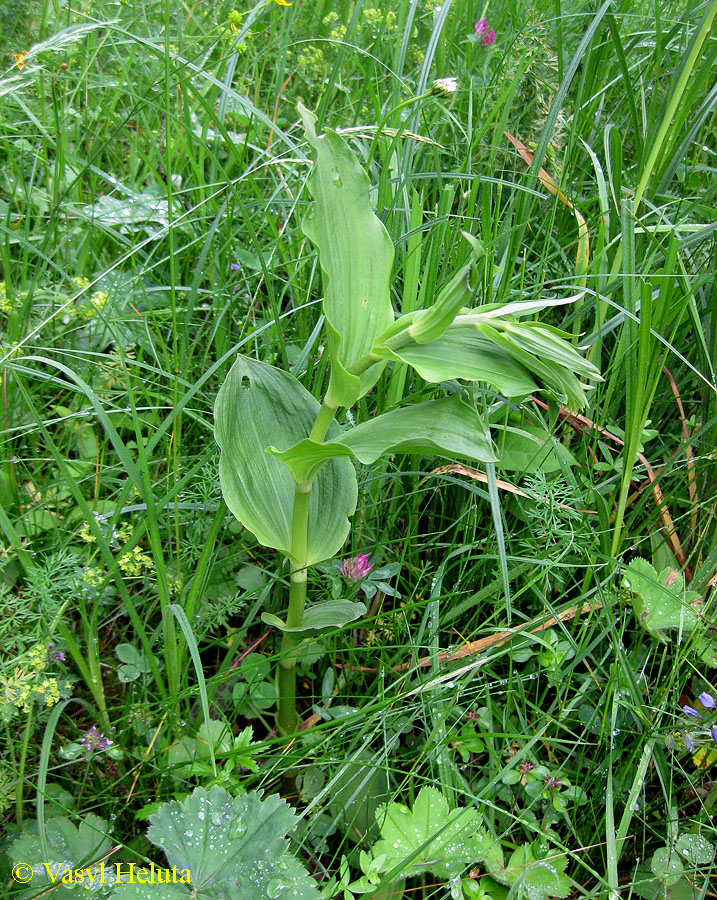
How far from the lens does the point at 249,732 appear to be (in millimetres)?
1120

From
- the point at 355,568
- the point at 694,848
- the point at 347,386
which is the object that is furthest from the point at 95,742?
the point at 694,848

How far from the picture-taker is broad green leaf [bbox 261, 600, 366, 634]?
1133 mm

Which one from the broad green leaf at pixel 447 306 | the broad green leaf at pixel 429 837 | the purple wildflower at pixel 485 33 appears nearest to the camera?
the broad green leaf at pixel 447 306

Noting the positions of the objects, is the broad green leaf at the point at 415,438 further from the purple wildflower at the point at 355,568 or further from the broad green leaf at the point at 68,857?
the broad green leaf at the point at 68,857

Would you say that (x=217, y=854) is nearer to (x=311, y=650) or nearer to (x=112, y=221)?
(x=311, y=650)

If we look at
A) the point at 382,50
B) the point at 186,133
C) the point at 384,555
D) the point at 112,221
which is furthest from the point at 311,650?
the point at 382,50

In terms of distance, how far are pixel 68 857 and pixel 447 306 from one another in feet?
3.08

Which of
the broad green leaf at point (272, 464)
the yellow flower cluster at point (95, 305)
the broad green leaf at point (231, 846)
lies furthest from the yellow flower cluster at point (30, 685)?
the yellow flower cluster at point (95, 305)

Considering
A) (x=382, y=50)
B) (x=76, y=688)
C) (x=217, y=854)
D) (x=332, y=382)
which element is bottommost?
(x=76, y=688)

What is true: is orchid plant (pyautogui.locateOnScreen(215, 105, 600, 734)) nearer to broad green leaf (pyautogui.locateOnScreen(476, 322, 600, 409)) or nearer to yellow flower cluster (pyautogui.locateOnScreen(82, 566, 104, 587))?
broad green leaf (pyautogui.locateOnScreen(476, 322, 600, 409))

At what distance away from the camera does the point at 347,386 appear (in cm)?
100

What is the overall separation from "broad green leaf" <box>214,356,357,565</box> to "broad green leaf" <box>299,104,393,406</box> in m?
0.19

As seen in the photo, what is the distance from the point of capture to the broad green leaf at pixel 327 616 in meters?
1.13

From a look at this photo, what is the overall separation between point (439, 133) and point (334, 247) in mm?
1075
